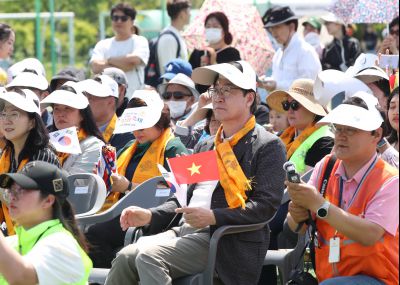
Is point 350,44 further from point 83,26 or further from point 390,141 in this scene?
point 83,26

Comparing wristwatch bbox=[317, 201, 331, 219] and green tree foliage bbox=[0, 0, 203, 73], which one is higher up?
wristwatch bbox=[317, 201, 331, 219]

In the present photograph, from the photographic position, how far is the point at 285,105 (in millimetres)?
7145

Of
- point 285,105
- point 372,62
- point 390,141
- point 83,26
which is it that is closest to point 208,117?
point 285,105

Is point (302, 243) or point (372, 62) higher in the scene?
point (372, 62)

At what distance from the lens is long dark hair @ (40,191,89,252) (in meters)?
4.71

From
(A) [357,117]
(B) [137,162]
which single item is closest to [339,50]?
(B) [137,162]

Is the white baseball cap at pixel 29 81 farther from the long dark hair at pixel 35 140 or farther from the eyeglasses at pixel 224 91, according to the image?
the eyeglasses at pixel 224 91

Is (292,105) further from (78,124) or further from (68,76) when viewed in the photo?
(68,76)

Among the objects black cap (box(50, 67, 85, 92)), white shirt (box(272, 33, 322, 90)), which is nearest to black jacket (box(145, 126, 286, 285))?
black cap (box(50, 67, 85, 92))

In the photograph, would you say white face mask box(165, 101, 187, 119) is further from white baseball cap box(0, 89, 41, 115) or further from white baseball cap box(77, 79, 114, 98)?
white baseball cap box(0, 89, 41, 115)

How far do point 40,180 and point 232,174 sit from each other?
1.56 meters

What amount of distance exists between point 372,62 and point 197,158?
2.46 meters

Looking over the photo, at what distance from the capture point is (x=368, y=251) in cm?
511

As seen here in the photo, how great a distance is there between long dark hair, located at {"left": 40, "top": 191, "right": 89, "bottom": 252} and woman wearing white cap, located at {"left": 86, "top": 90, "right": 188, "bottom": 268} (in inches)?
82.1
